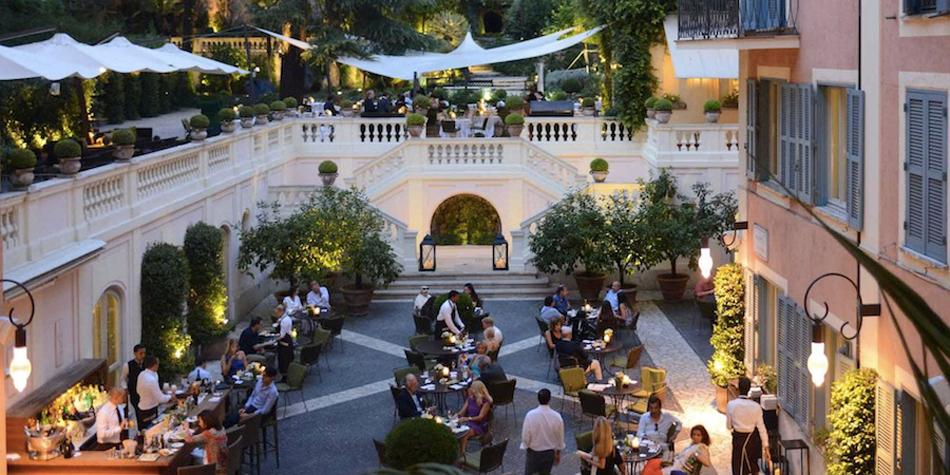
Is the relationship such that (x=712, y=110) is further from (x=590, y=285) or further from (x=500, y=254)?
(x=500, y=254)

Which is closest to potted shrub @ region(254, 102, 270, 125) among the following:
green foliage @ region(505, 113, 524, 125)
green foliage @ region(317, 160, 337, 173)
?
green foliage @ region(317, 160, 337, 173)

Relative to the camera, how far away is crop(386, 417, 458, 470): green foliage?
13.2 metres

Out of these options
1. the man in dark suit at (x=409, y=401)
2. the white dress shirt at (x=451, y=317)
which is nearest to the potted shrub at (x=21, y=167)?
the man in dark suit at (x=409, y=401)

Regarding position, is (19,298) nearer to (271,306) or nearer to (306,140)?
(271,306)

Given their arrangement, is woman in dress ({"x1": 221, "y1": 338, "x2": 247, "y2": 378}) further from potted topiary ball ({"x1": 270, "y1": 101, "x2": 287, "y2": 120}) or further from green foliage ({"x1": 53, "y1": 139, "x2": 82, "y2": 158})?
potted topiary ball ({"x1": 270, "y1": 101, "x2": 287, "y2": 120})

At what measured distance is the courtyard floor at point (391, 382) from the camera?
16.5m

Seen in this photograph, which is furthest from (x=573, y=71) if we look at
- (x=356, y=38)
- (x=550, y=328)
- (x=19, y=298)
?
(x=19, y=298)

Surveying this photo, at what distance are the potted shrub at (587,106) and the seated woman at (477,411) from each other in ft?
57.1

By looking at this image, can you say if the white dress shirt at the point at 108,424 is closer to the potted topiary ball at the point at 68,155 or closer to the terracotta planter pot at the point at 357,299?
the potted topiary ball at the point at 68,155

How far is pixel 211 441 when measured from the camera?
13867 mm

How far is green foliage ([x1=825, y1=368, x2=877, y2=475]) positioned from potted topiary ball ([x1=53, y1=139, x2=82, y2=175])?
31.8 ft

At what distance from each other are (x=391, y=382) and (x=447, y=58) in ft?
54.2

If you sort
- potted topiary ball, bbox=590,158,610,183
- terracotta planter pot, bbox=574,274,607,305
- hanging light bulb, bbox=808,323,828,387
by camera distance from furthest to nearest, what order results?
potted topiary ball, bbox=590,158,610,183, terracotta planter pot, bbox=574,274,607,305, hanging light bulb, bbox=808,323,828,387

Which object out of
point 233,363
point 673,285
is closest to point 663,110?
point 673,285
